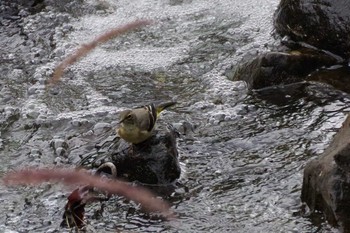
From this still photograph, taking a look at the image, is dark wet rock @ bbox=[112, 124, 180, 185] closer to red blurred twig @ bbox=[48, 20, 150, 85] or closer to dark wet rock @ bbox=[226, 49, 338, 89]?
dark wet rock @ bbox=[226, 49, 338, 89]

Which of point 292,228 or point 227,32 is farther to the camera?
point 227,32

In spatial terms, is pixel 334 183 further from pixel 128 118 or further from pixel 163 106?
pixel 163 106

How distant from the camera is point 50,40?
7559 millimetres

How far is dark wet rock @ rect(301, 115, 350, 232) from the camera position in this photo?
386 cm

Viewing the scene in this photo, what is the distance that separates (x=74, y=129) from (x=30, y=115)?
484 millimetres

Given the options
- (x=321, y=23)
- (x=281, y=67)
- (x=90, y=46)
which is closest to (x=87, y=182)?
(x=281, y=67)

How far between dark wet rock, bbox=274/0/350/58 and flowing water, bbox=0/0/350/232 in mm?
307

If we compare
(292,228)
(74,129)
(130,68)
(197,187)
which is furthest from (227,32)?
(292,228)

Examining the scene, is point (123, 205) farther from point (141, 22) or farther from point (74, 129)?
point (141, 22)

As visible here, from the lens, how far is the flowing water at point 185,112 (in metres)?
4.41

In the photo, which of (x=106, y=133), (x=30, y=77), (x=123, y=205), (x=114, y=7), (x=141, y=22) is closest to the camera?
(x=123, y=205)

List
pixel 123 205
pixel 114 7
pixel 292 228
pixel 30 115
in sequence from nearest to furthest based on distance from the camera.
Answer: pixel 292 228 → pixel 123 205 → pixel 30 115 → pixel 114 7

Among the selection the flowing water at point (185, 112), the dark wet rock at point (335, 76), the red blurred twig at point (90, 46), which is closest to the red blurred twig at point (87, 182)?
the flowing water at point (185, 112)

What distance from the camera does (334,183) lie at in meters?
3.88
